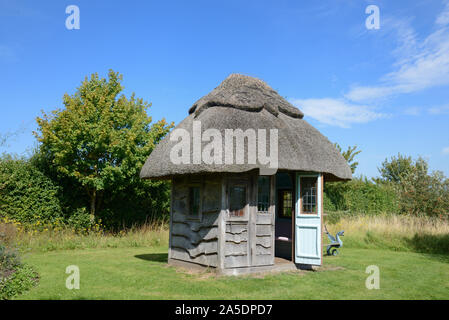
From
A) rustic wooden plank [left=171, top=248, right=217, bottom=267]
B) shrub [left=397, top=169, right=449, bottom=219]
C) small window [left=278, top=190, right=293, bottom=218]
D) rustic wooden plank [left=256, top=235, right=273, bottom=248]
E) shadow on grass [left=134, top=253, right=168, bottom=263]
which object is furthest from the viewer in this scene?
shrub [left=397, top=169, right=449, bottom=219]

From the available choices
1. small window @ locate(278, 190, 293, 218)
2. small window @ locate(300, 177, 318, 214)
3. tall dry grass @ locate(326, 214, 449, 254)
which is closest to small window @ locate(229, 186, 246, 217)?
small window @ locate(300, 177, 318, 214)

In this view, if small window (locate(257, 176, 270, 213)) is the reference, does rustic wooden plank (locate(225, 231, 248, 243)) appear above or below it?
below

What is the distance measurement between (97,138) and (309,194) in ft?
26.8

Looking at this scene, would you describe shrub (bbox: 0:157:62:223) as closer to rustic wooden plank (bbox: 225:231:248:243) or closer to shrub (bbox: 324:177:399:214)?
rustic wooden plank (bbox: 225:231:248:243)

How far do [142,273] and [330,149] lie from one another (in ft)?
19.5

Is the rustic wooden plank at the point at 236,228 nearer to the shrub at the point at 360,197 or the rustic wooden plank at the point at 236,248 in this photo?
the rustic wooden plank at the point at 236,248

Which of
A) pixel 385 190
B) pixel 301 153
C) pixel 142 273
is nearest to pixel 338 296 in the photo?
pixel 301 153

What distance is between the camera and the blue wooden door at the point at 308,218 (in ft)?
30.0

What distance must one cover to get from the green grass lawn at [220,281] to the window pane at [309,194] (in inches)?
63.0

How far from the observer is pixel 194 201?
9750mm

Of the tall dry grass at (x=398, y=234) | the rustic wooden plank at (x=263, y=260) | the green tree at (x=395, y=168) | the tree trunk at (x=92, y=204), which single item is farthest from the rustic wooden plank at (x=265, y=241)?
the green tree at (x=395, y=168)

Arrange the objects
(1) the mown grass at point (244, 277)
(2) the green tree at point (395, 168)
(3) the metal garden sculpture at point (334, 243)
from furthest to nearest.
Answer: (2) the green tree at point (395, 168)
(3) the metal garden sculpture at point (334, 243)
(1) the mown grass at point (244, 277)

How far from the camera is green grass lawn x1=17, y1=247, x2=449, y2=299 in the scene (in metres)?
6.95

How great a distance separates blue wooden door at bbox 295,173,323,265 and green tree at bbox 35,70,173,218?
24.4 ft
